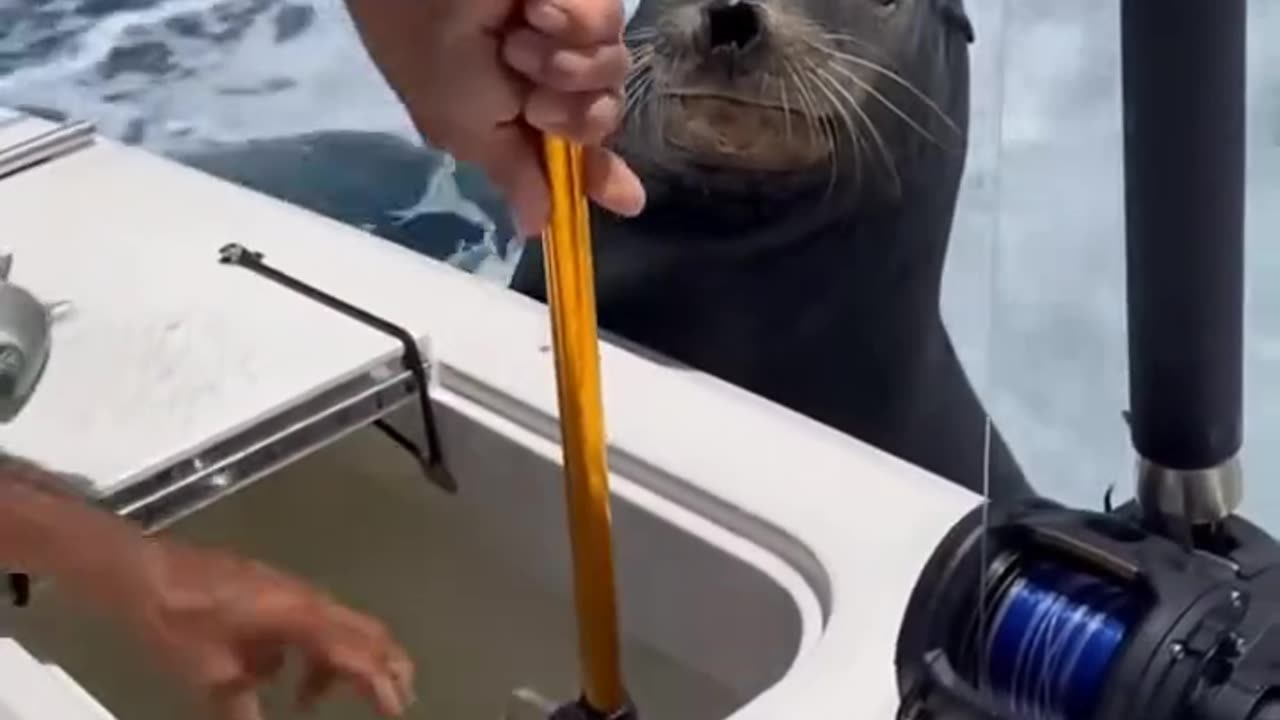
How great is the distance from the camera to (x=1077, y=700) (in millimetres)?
539

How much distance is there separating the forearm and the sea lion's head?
0.39 m

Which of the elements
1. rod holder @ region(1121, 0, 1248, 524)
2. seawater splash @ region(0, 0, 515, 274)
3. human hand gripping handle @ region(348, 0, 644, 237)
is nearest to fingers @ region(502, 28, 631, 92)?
human hand gripping handle @ region(348, 0, 644, 237)

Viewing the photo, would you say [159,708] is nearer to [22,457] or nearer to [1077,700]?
[22,457]

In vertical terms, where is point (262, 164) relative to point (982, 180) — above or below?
below

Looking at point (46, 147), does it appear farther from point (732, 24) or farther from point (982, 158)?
point (982, 158)

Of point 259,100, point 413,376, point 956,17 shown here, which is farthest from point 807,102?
point 259,100

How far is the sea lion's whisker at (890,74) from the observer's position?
99 centimetres

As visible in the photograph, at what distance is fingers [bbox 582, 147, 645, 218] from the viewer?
2.02 feet

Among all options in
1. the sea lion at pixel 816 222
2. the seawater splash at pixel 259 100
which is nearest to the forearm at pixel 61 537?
the sea lion at pixel 816 222

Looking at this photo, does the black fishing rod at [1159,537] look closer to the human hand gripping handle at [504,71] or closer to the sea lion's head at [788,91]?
the human hand gripping handle at [504,71]

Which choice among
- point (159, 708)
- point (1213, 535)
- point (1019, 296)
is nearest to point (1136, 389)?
point (1213, 535)

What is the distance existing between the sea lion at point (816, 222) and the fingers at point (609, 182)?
35 centimetres

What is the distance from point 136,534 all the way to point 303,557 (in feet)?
0.98

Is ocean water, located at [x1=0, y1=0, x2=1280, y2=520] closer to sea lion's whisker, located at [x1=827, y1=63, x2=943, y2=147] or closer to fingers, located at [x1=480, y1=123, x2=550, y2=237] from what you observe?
sea lion's whisker, located at [x1=827, y1=63, x2=943, y2=147]
